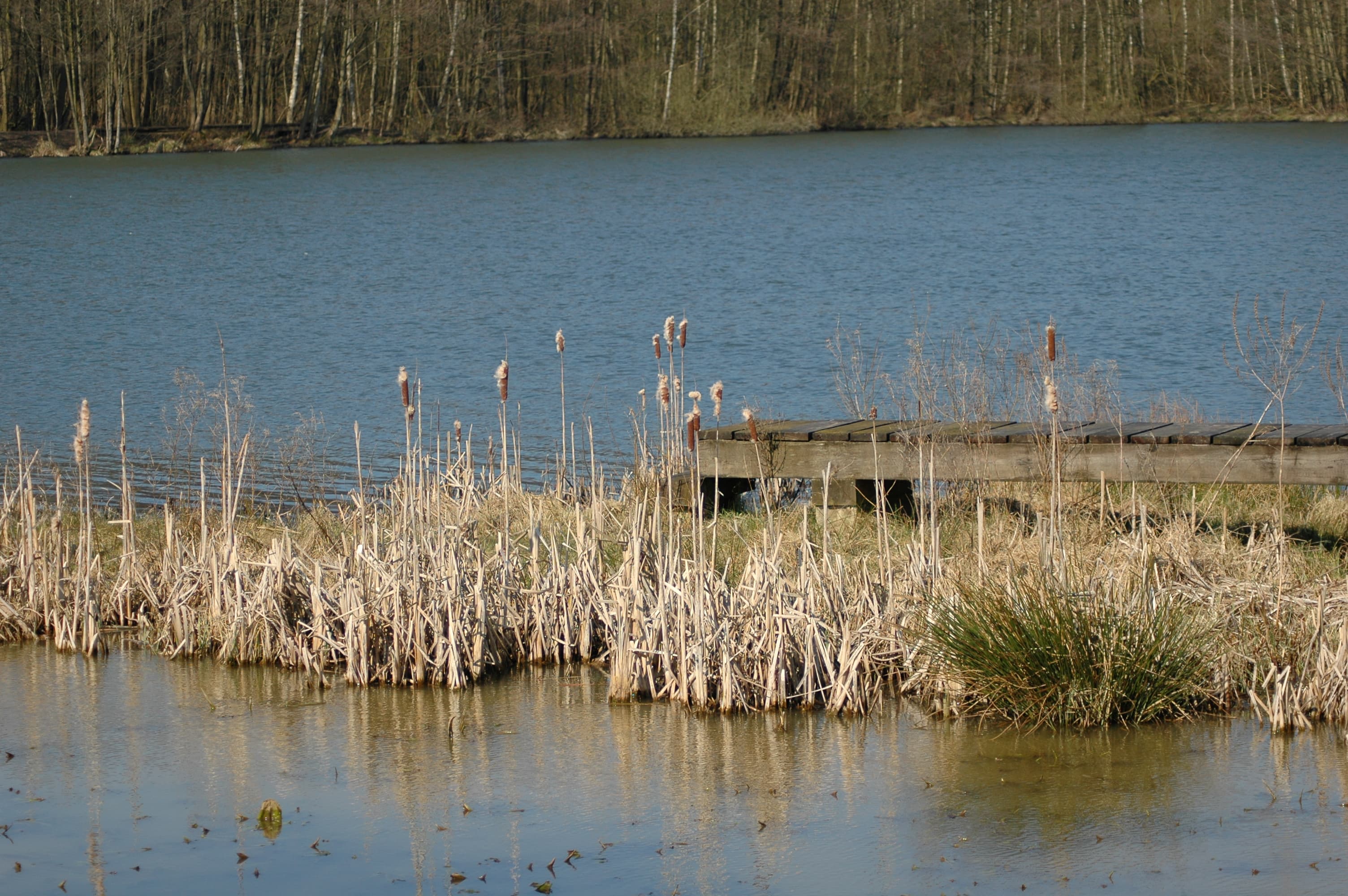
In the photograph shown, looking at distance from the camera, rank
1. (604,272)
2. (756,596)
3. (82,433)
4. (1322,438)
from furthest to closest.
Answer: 1. (604,272)
2. (1322,438)
3. (82,433)
4. (756,596)

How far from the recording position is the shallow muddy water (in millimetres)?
3918

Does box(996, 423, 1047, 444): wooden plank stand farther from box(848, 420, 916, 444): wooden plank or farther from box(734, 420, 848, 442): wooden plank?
box(734, 420, 848, 442): wooden plank

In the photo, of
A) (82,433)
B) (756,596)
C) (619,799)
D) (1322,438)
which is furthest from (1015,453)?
(82,433)

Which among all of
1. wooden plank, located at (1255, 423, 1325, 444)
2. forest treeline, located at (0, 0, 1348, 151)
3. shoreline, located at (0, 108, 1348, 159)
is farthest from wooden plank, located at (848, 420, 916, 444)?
forest treeline, located at (0, 0, 1348, 151)

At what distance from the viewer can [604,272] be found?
22.4 m

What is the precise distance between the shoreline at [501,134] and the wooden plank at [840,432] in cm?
4267

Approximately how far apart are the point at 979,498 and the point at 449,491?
3631 millimetres

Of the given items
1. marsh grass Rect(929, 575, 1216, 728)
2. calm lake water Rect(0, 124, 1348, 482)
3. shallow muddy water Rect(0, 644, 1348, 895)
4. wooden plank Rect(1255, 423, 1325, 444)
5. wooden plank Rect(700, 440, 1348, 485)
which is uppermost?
calm lake water Rect(0, 124, 1348, 482)

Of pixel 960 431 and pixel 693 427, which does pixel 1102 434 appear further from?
pixel 693 427

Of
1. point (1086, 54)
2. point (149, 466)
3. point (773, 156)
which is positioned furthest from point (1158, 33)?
point (149, 466)

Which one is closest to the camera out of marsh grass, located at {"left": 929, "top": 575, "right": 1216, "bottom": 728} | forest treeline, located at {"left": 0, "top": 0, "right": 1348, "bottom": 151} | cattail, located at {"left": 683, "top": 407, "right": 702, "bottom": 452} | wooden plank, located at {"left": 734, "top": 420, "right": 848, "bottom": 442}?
marsh grass, located at {"left": 929, "top": 575, "right": 1216, "bottom": 728}

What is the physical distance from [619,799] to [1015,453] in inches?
122

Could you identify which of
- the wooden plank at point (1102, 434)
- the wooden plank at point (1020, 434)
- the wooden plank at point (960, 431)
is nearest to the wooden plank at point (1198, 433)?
the wooden plank at point (1102, 434)

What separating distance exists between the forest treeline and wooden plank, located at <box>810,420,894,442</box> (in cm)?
4291
